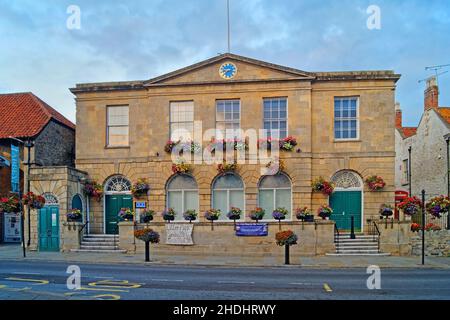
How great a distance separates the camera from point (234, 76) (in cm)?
2506

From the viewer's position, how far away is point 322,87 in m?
24.8

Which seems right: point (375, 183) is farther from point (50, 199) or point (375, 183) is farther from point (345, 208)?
point (50, 199)

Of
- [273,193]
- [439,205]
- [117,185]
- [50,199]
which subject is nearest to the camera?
[439,205]

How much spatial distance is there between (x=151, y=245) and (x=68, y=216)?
187 inches

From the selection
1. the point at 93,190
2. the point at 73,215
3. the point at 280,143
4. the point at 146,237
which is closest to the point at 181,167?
the point at 93,190

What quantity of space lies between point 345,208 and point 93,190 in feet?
48.2

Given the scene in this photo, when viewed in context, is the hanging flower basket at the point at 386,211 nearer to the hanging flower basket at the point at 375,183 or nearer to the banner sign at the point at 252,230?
the hanging flower basket at the point at 375,183

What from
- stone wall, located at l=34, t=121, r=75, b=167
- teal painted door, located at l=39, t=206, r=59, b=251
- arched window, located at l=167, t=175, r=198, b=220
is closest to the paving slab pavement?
teal painted door, located at l=39, t=206, r=59, b=251

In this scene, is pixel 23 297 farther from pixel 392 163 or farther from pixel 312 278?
pixel 392 163

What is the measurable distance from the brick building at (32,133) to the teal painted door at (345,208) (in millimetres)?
17784

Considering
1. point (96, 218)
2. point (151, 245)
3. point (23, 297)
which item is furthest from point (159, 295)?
point (96, 218)

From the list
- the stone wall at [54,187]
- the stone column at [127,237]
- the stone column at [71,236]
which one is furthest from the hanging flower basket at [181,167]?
the stone column at [71,236]

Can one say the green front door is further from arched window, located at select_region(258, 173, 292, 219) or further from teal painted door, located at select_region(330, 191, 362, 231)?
teal painted door, located at select_region(330, 191, 362, 231)

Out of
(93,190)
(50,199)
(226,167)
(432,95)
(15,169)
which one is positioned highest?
(432,95)
